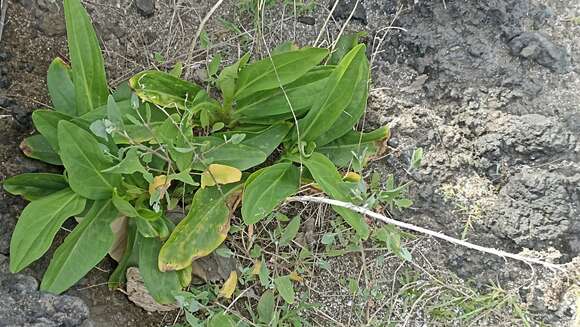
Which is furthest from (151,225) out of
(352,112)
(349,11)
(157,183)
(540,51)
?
(540,51)

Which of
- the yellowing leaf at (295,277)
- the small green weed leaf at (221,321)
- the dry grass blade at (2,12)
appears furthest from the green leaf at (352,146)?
the dry grass blade at (2,12)

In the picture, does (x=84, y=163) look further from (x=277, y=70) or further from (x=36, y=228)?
(x=277, y=70)

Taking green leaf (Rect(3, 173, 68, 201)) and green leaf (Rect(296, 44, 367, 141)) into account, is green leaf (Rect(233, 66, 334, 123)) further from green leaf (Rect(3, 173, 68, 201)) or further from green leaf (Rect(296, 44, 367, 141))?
green leaf (Rect(3, 173, 68, 201))

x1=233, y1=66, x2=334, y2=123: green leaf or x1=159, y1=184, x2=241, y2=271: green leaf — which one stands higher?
x1=233, y1=66, x2=334, y2=123: green leaf

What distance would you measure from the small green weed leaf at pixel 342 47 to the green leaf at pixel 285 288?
2.40ft

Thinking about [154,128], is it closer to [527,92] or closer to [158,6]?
[158,6]

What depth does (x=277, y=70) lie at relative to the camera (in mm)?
1894

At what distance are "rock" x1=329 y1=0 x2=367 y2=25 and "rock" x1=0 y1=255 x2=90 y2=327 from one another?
1.27 meters

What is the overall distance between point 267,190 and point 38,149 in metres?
0.66

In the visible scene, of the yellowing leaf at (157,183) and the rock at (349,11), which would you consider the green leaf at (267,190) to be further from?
the rock at (349,11)

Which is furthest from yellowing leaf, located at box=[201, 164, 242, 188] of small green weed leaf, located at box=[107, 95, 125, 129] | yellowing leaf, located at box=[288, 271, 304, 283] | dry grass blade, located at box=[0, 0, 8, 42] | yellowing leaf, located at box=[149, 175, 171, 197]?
dry grass blade, located at box=[0, 0, 8, 42]

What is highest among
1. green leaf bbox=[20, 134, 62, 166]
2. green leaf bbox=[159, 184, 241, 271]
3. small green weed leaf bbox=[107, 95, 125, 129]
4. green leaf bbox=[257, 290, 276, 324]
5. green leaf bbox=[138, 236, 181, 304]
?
small green weed leaf bbox=[107, 95, 125, 129]

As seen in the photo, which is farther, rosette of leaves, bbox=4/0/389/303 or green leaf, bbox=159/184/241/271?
green leaf, bbox=159/184/241/271

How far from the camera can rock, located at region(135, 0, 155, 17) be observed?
2135 mm
